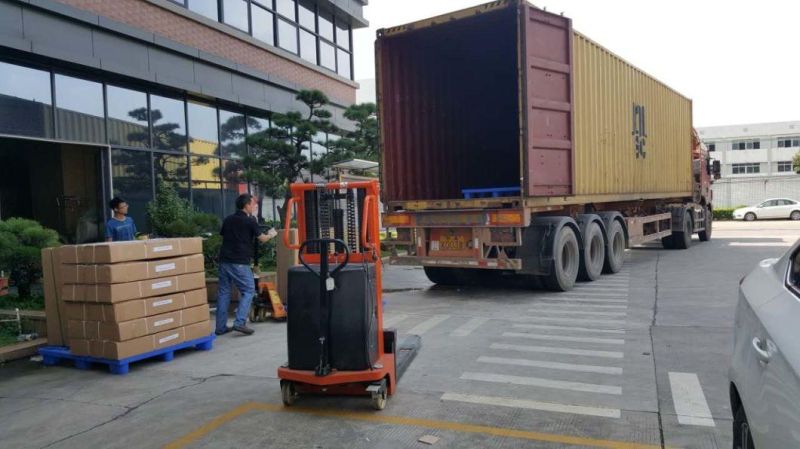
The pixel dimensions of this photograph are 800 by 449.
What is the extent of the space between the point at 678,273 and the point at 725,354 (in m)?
6.86

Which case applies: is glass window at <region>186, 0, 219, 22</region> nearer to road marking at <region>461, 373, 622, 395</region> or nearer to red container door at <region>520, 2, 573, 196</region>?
red container door at <region>520, 2, 573, 196</region>

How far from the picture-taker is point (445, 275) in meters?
11.3

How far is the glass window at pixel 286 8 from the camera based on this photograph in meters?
16.6

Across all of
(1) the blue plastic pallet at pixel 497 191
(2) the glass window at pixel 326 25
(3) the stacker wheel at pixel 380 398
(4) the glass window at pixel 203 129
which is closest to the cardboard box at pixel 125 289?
(3) the stacker wheel at pixel 380 398

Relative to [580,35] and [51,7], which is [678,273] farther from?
[51,7]

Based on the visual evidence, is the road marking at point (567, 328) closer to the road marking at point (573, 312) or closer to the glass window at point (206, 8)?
the road marking at point (573, 312)

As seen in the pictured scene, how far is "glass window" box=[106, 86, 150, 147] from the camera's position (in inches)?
466

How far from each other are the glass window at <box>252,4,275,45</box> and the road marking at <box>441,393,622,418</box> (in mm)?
13153

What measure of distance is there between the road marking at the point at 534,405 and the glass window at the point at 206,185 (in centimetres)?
1064

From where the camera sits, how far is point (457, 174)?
1135 cm

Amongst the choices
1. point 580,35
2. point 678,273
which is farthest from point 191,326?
point 678,273

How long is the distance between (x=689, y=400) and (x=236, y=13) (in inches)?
539

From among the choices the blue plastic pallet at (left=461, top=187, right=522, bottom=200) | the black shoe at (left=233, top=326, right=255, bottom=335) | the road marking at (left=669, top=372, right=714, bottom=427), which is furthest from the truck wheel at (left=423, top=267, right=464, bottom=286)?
the road marking at (left=669, top=372, right=714, bottom=427)

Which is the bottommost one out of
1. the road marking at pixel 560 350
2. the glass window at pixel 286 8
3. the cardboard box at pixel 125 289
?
the road marking at pixel 560 350
